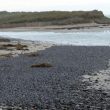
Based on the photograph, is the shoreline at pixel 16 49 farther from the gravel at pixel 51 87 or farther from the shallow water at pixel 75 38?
the shallow water at pixel 75 38

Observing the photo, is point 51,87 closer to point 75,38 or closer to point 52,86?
point 52,86

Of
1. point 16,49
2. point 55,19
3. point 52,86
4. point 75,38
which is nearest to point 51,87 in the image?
point 52,86

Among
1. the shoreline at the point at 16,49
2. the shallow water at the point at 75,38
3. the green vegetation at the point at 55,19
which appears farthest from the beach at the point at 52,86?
the green vegetation at the point at 55,19

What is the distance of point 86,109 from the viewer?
41.8 ft

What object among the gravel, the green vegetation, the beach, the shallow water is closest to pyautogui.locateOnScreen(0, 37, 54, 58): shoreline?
the beach

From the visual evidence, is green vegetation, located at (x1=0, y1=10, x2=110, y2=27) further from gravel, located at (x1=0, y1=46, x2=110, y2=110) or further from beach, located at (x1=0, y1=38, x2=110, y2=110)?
gravel, located at (x1=0, y1=46, x2=110, y2=110)

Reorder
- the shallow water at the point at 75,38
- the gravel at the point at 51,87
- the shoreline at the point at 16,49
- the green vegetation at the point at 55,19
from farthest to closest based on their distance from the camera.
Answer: the green vegetation at the point at 55,19
the shallow water at the point at 75,38
the shoreline at the point at 16,49
the gravel at the point at 51,87

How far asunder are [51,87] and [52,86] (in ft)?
0.83

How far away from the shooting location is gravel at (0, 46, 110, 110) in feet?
44.1

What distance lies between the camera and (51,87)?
16.5 m

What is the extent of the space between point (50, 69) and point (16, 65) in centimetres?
277

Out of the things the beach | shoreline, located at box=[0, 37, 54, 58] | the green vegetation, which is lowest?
the green vegetation

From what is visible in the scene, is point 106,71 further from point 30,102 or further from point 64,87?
point 30,102

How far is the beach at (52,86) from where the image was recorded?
13.4 meters
